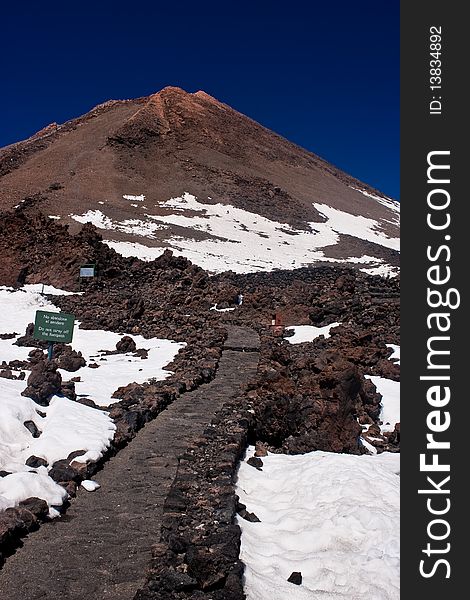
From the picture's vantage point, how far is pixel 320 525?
5.74 metres

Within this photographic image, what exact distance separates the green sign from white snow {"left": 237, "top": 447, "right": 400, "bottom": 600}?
17.5ft

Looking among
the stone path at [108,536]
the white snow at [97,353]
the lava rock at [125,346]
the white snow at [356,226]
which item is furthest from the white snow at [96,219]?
the stone path at [108,536]

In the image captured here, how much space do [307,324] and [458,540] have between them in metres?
15.7

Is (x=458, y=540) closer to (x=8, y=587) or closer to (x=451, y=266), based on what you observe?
(x=451, y=266)

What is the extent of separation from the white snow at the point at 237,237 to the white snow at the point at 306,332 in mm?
19115

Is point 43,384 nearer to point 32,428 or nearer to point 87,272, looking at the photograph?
point 32,428

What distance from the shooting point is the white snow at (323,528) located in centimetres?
468

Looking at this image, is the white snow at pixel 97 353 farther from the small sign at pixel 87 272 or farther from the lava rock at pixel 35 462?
the small sign at pixel 87 272

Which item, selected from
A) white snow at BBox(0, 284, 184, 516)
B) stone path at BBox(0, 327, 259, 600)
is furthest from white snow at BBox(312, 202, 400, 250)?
stone path at BBox(0, 327, 259, 600)

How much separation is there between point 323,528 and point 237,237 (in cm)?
4883

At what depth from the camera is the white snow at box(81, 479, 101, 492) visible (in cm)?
609

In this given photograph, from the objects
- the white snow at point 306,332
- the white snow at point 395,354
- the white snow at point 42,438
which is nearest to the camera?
the white snow at point 42,438

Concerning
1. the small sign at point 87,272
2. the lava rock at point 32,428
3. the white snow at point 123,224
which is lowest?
the lava rock at point 32,428

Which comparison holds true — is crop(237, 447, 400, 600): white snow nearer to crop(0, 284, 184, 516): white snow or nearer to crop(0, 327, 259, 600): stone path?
crop(0, 327, 259, 600): stone path
